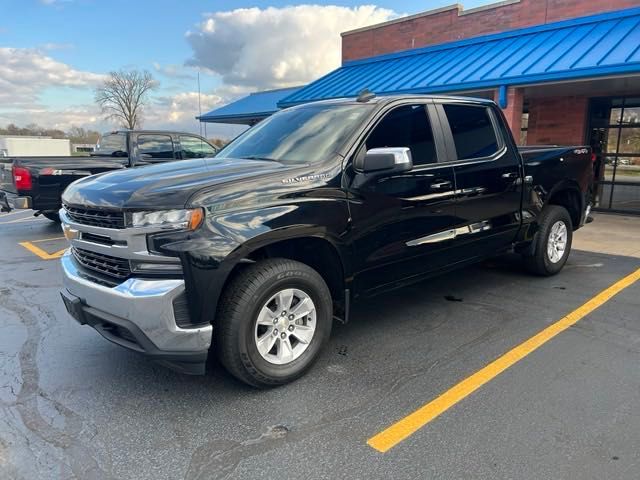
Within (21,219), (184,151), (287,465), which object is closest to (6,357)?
(287,465)

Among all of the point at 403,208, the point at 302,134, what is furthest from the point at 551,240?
the point at 302,134

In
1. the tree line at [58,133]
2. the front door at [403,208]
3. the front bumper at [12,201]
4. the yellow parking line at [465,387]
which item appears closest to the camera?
the yellow parking line at [465,387]

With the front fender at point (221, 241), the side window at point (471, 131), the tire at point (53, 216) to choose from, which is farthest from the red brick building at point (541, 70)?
the front fender at point (221, 241)

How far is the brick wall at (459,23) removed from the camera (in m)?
11.1

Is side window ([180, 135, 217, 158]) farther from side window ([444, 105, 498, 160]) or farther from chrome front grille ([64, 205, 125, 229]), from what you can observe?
chrome front grille ([64, 205, 125, 229])

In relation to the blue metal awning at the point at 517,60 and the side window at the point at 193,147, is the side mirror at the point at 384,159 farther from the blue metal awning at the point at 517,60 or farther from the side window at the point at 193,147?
the side window at the point at 193,147

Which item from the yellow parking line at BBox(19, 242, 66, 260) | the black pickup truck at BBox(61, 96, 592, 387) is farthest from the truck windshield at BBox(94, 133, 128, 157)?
the black pickup truck at BBox(61, 96, 592, 387)

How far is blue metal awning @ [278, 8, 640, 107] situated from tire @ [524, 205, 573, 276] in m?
3.96

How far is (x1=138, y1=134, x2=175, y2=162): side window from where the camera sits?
10047 mm

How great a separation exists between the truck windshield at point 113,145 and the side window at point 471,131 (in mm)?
7437

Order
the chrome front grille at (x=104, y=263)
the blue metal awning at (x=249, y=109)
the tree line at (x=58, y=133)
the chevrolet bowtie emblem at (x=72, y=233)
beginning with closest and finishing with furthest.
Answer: the chrome front grille at (x=104, y=263), the chevrolet bowtie emblem at (x=72, y=233), the blue metal awning at (x=249, y=109), the tree line at (x=58, y=133)

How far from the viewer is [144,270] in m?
2.91

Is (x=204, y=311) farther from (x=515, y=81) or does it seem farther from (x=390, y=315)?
(x=515, y=81)

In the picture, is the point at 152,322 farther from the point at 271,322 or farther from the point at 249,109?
the point at 249,109
